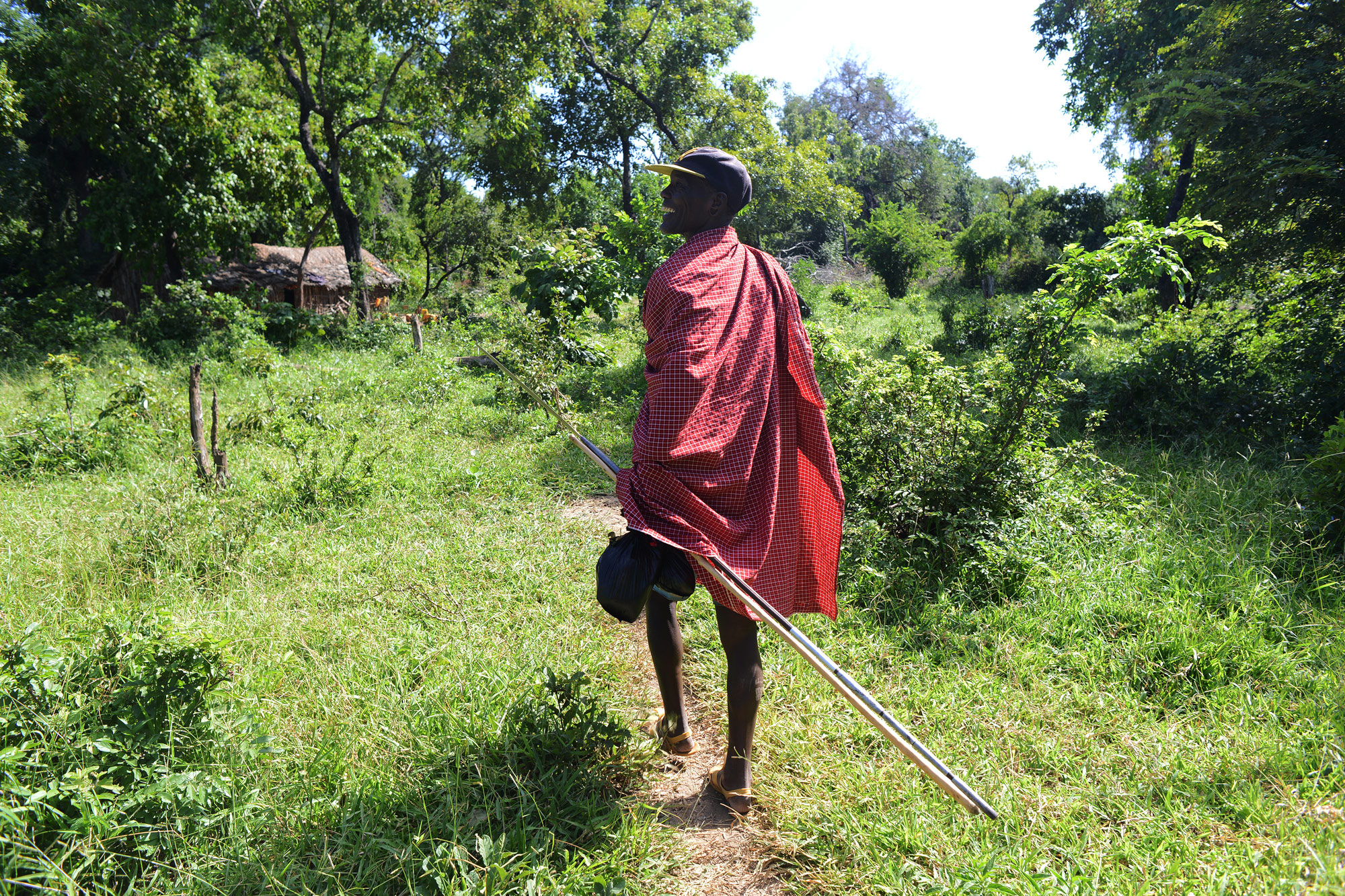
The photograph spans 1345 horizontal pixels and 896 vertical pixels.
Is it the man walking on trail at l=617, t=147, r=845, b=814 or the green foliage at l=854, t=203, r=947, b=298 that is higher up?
the green foliage at l=854, t=203, r=947, b=298

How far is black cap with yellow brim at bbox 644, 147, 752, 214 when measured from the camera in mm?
2365

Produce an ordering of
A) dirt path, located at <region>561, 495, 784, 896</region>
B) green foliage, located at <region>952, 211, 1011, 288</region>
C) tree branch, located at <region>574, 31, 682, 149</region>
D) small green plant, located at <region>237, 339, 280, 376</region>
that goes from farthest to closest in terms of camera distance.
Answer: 1. green foliage, located at <region>952, 211, 1011, 288</region>
2. tree branch, located at <region>574, 31, 682, 149</region>
3. small green plant, located at <region>237, 339, 280, 376</region>
4. dirt path, located at <region>561, 495, 784, 896</region>

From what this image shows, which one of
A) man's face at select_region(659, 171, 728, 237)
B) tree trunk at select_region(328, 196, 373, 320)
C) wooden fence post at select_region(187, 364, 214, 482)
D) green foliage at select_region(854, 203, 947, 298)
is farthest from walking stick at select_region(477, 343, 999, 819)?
green foliage at select_region(854, 203, 947, 298)

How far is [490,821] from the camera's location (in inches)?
88.9

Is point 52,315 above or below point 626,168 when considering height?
below

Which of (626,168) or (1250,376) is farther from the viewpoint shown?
(626,168)

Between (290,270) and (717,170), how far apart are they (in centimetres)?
2296

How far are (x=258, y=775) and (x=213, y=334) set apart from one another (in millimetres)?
12784

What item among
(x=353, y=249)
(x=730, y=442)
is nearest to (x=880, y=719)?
(x=730, y=442)

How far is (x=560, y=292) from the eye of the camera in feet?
33.8

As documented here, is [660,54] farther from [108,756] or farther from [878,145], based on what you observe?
[878,145]

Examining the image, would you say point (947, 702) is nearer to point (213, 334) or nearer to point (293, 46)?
point (213, 334)

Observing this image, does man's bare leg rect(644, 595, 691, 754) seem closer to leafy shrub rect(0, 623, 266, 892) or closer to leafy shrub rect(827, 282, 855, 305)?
leafy shrub rect(0, 623, 266, 892)

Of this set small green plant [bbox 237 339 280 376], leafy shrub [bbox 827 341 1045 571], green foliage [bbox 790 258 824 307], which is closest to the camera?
leafy shrub [bbox 827 341 1045 571]
